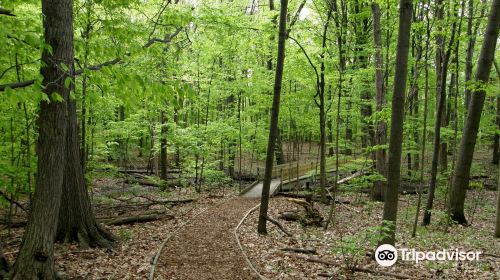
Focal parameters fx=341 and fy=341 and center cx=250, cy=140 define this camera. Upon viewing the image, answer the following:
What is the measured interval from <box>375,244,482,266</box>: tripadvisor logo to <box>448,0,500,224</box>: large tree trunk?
3.23 meters

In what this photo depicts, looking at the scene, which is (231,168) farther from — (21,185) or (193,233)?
(21,185)

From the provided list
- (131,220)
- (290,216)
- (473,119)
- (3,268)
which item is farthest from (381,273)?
(131,220)

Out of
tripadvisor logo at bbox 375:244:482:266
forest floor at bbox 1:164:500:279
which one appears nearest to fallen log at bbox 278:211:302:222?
forest floor at bbox 1:164:500:279

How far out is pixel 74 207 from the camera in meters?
Result: 7.94

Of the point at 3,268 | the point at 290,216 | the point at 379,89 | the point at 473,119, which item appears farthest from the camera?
the point at 379,89

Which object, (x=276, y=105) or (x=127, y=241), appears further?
(x=276, y=105)

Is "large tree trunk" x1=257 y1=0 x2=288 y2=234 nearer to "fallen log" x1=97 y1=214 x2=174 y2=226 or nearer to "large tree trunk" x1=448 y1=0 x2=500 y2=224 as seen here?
"fallen log" x1=97 y1=214 x2=174 y2=226

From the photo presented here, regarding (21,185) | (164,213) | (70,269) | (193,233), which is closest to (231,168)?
(164,213)

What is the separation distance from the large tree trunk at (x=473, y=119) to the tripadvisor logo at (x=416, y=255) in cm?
323

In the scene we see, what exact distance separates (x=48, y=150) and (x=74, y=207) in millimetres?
3279

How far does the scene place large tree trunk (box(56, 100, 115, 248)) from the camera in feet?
25.1

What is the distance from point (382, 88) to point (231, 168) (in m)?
12.1

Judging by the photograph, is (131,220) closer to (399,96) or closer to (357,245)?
(357,245)

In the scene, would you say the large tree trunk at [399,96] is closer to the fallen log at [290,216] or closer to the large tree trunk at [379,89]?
the fallen log at [290,216]
